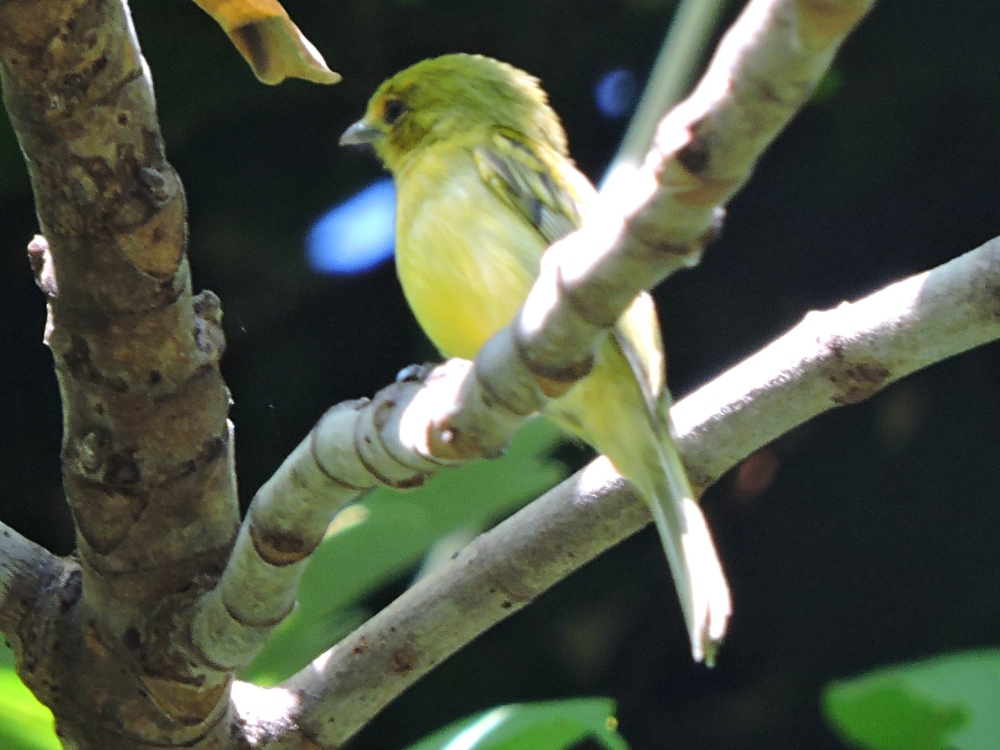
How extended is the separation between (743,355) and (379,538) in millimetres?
1270

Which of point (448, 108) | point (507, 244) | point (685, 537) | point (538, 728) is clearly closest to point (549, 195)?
point (507, 244)

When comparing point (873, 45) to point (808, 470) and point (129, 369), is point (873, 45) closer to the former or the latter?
point (808, 470)

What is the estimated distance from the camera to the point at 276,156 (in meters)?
3.44

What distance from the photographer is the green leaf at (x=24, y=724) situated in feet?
6.93

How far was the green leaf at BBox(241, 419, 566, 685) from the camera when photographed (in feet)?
8.09

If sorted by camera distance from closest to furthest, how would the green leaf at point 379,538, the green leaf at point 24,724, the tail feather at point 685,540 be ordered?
the tail feather at point 685,540
the green leaf at point 24,724
the green leaf at point 379,538

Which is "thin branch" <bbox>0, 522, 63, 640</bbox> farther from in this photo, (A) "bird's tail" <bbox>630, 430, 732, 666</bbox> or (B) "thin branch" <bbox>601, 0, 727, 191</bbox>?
(B) "thin branch" <bbox>601, 0, 727, 191</bbox>

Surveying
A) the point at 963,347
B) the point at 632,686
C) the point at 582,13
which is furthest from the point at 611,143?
the point at 963,347

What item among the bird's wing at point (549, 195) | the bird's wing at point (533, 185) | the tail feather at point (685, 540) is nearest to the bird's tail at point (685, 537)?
the tail feather at point (685, 540)

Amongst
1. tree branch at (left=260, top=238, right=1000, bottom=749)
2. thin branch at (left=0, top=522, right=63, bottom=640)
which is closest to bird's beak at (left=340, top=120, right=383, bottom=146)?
tree branch at (left=260, top=238, right=1000, bottom=749)

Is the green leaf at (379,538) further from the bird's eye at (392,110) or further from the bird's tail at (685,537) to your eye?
the bird's eye at (392,110)

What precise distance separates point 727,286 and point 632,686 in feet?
3.63

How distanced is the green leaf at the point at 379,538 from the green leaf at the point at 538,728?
1.18 feet

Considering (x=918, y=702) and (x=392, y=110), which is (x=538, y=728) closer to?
(x=918, y=702)
